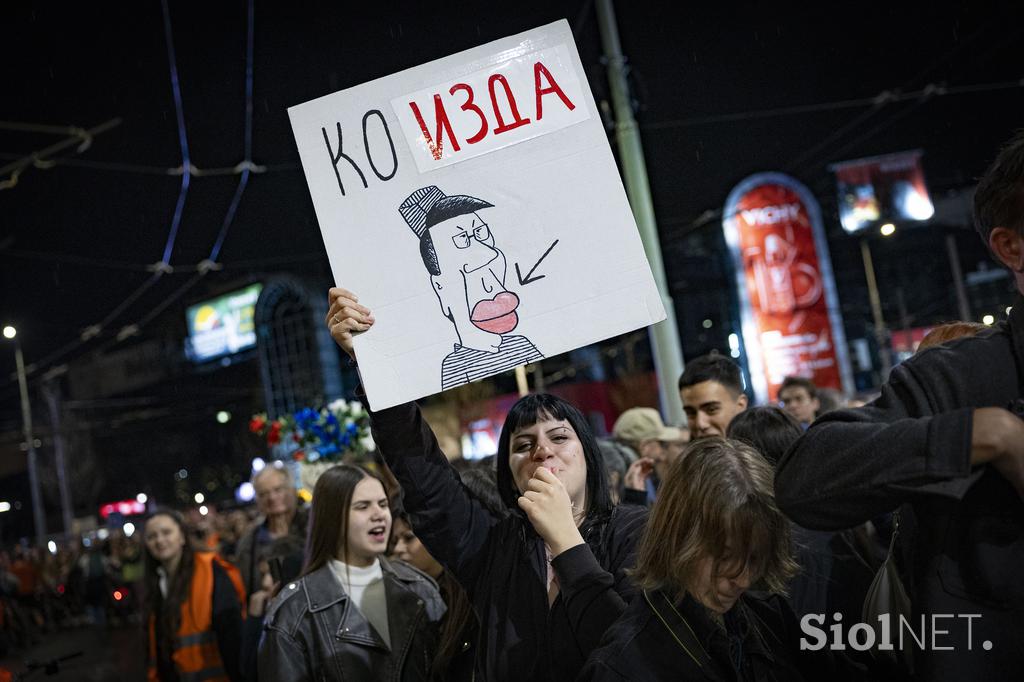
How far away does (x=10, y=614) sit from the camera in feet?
63.6

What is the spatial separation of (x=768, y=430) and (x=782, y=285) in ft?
99.3

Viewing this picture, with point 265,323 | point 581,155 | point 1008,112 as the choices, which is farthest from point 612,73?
point 265,323

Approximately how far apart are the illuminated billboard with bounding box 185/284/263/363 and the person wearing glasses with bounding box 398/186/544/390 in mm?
64727

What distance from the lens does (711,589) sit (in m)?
2.32

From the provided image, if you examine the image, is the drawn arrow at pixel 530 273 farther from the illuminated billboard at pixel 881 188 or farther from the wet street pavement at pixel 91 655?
the illuminated billboard at pixel 881 188

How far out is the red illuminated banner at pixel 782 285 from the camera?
32781 mm

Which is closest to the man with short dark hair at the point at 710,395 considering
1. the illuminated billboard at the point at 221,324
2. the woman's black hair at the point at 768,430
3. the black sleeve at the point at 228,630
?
the woman's black hair at the point at 768,430

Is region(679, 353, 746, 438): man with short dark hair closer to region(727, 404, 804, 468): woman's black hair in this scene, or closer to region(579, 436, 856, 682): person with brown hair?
region(727, 404, 804, 468): woman's black hair

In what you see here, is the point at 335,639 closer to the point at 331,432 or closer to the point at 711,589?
the point at 711,589

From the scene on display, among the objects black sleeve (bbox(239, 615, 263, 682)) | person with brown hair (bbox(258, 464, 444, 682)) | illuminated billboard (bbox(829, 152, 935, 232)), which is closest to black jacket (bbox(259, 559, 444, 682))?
person with brown hair (bbox(258, 464, 444, 682))

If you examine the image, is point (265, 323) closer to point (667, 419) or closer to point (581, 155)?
point (667, 419)

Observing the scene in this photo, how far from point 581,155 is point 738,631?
1413 millimetres

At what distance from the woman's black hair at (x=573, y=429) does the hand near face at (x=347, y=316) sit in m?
0.71

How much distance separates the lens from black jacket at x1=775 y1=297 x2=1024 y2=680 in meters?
1.68
